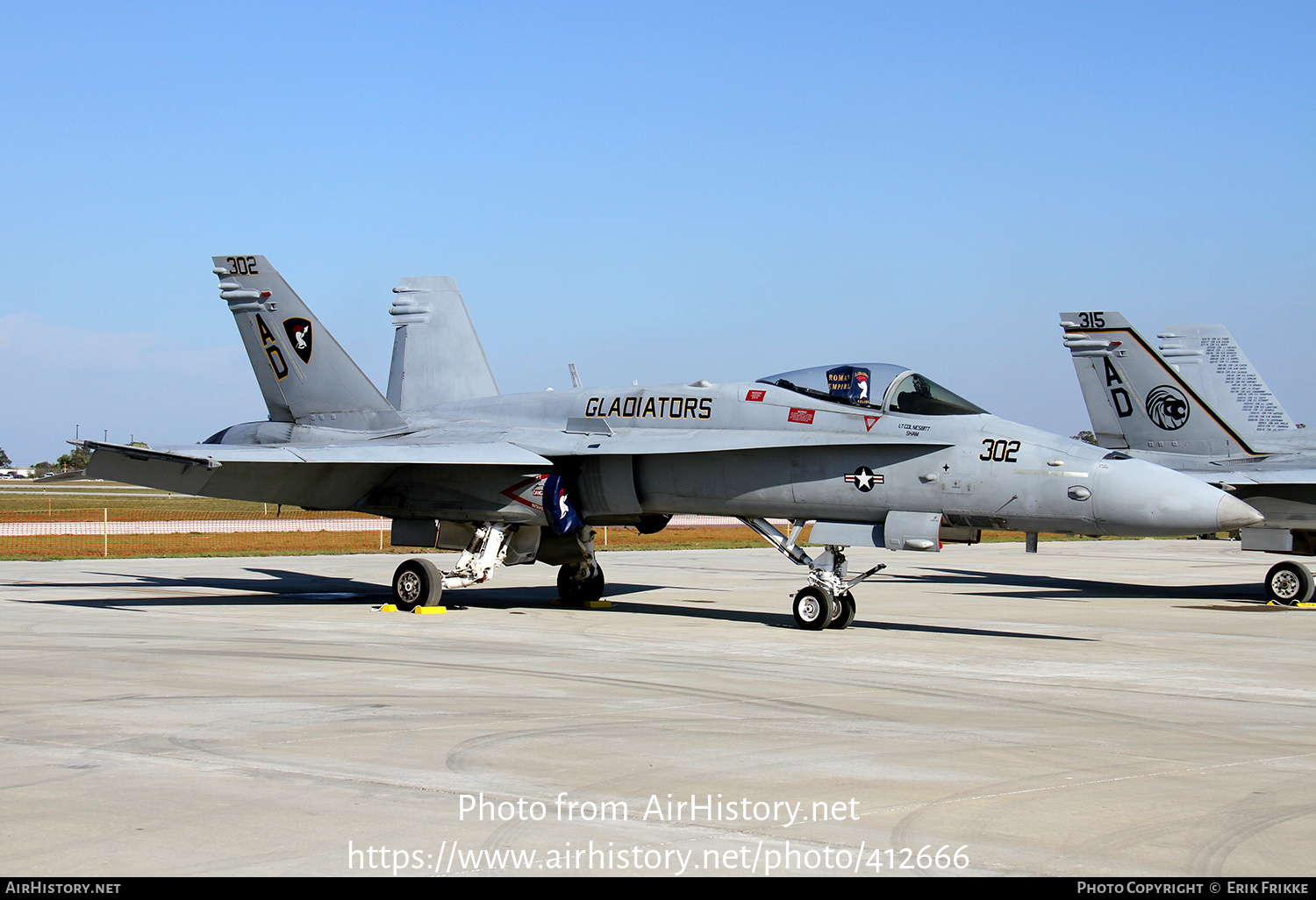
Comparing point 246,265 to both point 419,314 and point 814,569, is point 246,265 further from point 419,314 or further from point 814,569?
point 814,569

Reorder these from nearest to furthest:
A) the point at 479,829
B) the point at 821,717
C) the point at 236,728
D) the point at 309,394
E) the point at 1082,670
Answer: the point at 479,829
the point at 236,728
the point at 821,717
the point at 1082,670
the point at 309,394

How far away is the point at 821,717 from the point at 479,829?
336 cm

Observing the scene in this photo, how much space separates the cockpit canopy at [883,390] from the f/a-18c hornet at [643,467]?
0.02m

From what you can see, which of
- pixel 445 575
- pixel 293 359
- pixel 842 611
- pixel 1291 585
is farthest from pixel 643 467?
pixel 1291 585

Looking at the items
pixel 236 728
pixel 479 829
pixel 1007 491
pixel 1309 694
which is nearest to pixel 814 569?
pixel 1007 491

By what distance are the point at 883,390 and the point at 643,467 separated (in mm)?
2957

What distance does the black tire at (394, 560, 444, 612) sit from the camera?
1492cm

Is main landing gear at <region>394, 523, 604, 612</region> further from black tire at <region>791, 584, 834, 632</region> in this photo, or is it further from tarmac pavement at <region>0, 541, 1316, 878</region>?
black tire at <region>791, 584, 834, 632</region>

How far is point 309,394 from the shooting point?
17.5m

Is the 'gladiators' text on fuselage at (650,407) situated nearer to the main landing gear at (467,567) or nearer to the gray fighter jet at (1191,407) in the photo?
the main landing gear at (467,567)

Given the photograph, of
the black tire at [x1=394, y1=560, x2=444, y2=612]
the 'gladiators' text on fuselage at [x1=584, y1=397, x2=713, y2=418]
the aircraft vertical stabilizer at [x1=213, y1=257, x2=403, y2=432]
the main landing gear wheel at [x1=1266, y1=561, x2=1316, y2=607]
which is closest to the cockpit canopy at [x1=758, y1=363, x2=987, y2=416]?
the 'gladiators' text on fuselage at [x1=584, y1=397, x2=713, y2=418]

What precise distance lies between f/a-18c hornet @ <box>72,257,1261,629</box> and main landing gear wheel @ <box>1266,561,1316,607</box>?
8133mm

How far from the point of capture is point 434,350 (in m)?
18.7

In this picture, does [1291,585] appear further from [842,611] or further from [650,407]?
[650,407]
